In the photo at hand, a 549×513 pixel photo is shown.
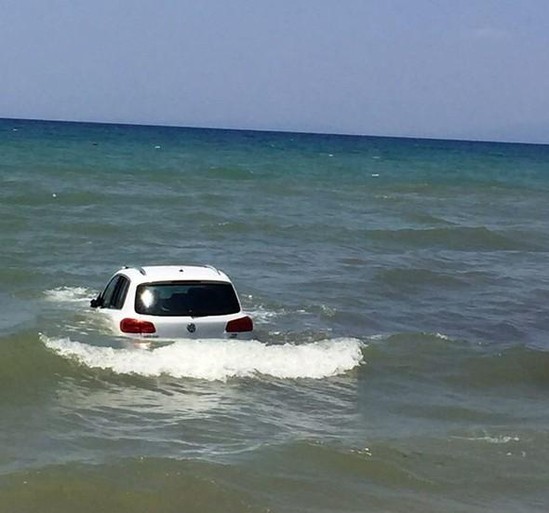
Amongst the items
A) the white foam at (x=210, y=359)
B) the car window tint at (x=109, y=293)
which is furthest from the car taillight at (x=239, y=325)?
the car window tint at (x=109, y=293)

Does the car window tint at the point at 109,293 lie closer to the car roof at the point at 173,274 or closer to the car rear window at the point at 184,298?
the car roof at the point at 173,274

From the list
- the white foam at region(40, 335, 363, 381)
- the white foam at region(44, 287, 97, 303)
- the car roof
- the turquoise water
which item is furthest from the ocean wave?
the car roof

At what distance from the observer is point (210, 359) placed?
12.2 meters

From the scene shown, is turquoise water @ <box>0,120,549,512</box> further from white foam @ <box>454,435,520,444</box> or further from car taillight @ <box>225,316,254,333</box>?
car taillight @ <box>225,316,254,333</box>

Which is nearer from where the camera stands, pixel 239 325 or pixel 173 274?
pixel 239 325

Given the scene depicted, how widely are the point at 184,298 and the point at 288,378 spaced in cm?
157

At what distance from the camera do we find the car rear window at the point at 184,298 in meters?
12.5

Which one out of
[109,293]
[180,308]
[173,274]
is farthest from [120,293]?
[180,308]

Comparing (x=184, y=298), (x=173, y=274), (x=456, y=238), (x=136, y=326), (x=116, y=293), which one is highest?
(x=173, y=274)

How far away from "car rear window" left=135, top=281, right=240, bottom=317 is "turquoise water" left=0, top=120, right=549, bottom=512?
46cm

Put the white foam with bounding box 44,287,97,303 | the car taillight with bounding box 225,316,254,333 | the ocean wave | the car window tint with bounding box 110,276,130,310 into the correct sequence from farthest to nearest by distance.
Result: the ocean wave, the white foam with bounding box 44,287,97,303, the car window tint with bounding box 110,276,130,310, the car taillight with bounding box 225,316,254,333

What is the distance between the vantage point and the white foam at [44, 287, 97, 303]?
17.0 m

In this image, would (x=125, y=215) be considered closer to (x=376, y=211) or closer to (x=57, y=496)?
(x=376, y=211)

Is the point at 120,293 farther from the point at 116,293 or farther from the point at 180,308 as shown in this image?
the point at 180,308
